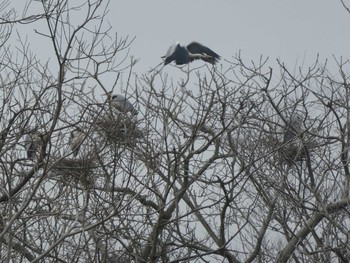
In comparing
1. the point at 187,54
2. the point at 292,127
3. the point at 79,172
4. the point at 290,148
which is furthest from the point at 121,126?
the point at 187,54

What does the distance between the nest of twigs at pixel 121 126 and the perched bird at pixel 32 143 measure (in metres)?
0.65

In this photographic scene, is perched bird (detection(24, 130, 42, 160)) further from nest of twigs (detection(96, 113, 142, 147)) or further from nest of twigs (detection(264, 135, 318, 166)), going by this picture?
nest of twigs (detection(264, 135, 318, 166))

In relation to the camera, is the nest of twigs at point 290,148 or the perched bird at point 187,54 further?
the perched bird at point 187,54

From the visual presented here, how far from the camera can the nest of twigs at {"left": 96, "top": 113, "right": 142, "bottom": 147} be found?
6.76 metres

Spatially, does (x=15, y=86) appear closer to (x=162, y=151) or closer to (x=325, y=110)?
(x=162, y=151)

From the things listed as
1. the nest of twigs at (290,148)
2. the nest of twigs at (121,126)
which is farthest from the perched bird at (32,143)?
the nest of twigs at (290,148)

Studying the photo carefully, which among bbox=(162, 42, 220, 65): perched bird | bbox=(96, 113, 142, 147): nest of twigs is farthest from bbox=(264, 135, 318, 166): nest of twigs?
bbox=(96, 113, 142, 147): nest of twigs

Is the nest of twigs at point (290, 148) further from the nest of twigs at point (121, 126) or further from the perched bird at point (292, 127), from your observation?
the nest of twigs at point (121, 126)

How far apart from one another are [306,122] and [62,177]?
11.5ft

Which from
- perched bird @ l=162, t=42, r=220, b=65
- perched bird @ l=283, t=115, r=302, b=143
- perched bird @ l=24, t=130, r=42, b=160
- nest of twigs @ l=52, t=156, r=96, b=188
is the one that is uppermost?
perched bird @ l=162, t=42, r=220, b=65

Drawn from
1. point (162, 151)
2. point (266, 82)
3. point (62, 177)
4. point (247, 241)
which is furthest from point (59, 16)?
point (247, 241)

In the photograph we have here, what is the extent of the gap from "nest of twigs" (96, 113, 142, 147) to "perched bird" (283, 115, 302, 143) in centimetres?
188

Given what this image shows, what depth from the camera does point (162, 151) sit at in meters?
6.45

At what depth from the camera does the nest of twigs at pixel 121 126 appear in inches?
266
